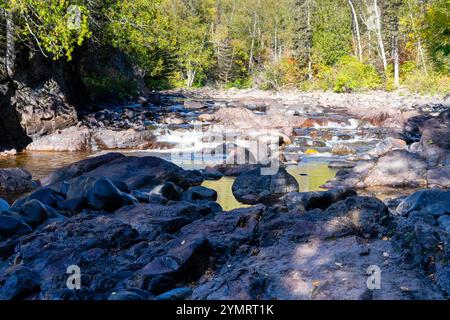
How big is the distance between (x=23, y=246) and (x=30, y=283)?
1099 millimetres

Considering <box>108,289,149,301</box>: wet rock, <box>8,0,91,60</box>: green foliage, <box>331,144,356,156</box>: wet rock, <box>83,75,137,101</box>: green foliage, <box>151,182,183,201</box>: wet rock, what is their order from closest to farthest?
<box>108,289,149,301</box>: wet rock < <box>151,182,183,201</box>: wet rock < <box>8,0,91,60</box>: green foliage < <box>331,144,356,156</box>: wet rock < <box>83,75,137,101</box>: green foliage

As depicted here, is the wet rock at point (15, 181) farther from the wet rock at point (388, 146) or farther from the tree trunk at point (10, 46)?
the wet rock at point (388, 146)

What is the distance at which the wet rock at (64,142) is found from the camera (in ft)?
46.9

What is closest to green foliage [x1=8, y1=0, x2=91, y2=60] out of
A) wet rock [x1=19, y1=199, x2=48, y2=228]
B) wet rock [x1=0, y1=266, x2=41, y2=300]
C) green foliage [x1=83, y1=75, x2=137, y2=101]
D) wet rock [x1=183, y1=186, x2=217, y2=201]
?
wet rock [x1=183, y1=186, x2=217, y2=201]

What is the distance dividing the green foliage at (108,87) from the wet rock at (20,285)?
21.7 m

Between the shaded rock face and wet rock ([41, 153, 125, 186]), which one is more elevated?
the shaded rock face

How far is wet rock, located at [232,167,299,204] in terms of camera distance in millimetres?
8125

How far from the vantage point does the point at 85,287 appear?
3.42 metres

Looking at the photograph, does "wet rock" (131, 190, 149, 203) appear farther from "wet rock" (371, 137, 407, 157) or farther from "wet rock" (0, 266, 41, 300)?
"wet rock" (371, 137, 407, 157)

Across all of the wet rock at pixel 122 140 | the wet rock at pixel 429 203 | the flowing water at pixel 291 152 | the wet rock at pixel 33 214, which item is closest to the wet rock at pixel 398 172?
the flowing water at pixel 291 152

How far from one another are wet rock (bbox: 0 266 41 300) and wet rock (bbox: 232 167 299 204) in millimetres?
4855

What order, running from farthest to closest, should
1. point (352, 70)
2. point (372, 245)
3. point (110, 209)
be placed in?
point (352, 70), point (110, 209), point (372, 245)
